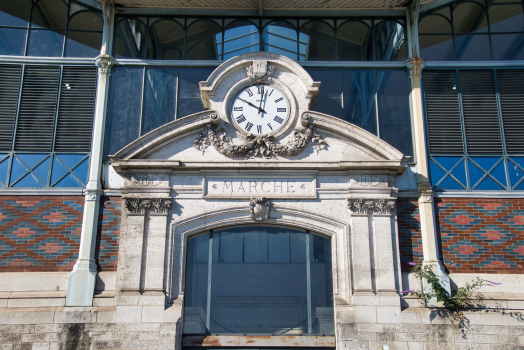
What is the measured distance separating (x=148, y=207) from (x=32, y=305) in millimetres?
2932

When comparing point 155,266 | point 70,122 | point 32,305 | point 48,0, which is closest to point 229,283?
point 155,266

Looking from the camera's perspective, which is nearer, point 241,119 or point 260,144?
point 260,144

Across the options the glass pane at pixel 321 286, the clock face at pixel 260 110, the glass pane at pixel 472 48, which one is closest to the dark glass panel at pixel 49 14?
the clock face at pixel 260 110

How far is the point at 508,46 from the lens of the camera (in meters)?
12.2

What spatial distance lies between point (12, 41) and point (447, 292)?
1110 centimetres

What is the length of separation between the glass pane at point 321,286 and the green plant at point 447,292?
159 cm

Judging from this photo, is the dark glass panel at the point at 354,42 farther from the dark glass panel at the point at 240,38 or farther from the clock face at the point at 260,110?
the clock face at the point at 260,110

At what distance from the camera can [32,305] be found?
10.1 metres

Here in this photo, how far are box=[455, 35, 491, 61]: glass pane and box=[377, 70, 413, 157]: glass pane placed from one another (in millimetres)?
1511

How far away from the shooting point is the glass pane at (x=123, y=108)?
1145cm

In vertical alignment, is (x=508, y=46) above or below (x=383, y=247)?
above

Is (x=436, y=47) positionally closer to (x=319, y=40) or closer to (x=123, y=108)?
(x=319, y=40)

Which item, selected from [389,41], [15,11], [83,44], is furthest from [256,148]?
[15,11]

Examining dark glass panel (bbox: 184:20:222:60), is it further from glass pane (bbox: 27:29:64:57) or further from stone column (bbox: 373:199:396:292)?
stone column (bbox: 373:199:396:292)
